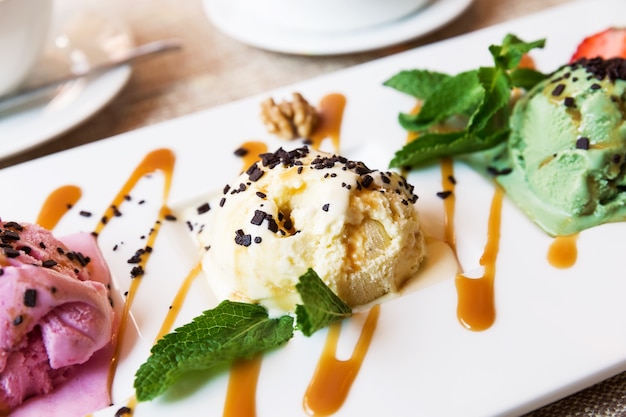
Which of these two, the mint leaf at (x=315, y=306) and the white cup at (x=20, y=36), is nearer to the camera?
the mint leaf at (x=315, y=306)

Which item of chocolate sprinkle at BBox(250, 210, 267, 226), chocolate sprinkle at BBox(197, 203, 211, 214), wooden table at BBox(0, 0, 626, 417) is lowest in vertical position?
wooden table at BBox(0, 0, 626, 417)

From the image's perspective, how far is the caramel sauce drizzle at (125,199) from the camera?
1342 mm

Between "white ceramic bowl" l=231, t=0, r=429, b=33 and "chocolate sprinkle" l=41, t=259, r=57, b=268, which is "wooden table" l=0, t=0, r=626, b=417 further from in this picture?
"chocolate sprinkle" l=41, t=259, r=57, b=268

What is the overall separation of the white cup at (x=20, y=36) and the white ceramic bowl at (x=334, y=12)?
74 centimetres

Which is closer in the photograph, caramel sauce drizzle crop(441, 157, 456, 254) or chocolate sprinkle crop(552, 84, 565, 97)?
caramel sauce drizzle crop(441, 157, 456, 254)

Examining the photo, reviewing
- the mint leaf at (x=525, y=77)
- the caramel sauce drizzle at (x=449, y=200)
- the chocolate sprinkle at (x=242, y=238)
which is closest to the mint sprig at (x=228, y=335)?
the chocolate sprinkle at (x=242, y=238)

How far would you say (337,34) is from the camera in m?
2.25

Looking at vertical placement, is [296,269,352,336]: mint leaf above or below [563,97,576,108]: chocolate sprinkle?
below

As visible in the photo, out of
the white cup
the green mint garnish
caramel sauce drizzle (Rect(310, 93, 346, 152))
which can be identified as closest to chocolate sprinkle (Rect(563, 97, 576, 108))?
the green mint garnish

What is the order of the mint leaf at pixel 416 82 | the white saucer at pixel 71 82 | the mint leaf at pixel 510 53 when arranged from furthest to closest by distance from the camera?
the white saucer at pixel 71 82
the mint leaf at pixel 416 82
the mint leaf at pixel 510 53

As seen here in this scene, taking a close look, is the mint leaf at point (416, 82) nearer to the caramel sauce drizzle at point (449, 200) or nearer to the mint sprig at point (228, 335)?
the caramel sauce drizzle at point (449, 200)

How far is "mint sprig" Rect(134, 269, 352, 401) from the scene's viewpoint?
116cm

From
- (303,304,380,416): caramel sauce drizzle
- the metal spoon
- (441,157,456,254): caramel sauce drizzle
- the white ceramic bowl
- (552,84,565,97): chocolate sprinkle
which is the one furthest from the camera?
the white ceramic bowl

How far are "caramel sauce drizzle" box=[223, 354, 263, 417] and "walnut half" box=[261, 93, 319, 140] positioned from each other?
0.70 meters
